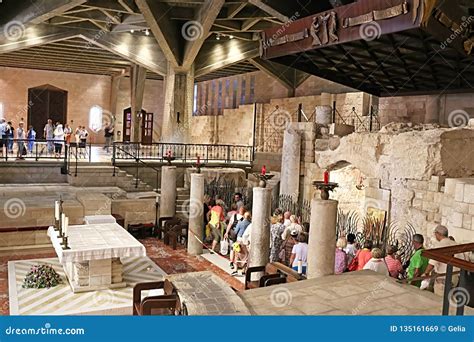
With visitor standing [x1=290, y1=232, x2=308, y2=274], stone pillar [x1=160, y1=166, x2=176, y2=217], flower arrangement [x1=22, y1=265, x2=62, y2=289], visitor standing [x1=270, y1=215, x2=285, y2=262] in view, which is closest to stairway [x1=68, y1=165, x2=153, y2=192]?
stone pillar [x1=160, y1=166, x2=176, y2=217]

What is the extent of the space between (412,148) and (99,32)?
13487 millimetres

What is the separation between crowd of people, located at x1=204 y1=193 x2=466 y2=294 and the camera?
22.1ft

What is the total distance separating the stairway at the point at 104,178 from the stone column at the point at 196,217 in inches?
185

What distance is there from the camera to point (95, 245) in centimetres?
787

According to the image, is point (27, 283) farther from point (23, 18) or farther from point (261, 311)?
point (23, 18)

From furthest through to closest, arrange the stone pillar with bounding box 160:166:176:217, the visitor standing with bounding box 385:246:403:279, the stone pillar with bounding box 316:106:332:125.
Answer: the stone pillar with bounding box 316:106:332:125 → the stone pillar with bounding box 160:166:176:217 → the visitor standing with bounding box 385:246:403:279

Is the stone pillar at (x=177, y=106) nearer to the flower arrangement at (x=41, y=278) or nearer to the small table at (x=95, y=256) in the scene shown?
the small table at (x=95, y=256)

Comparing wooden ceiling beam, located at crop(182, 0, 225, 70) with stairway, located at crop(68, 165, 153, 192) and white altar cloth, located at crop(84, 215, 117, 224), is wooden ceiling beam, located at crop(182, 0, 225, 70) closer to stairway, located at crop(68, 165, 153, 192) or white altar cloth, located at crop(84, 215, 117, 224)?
stairway, located at crop(68, 165, 153, 192)

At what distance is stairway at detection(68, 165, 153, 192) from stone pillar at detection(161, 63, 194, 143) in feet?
13.0

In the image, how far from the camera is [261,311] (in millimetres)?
4902

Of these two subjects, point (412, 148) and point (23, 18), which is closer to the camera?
point (412, 148)

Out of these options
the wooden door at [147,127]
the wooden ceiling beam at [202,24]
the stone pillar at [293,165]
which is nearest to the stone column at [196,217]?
the stone pillar at [293,165]

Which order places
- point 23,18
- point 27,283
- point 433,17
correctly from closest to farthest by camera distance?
point 27,283
point 433,17
point 23,18

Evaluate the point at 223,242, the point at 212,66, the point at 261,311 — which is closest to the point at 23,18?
the point at 212,66
